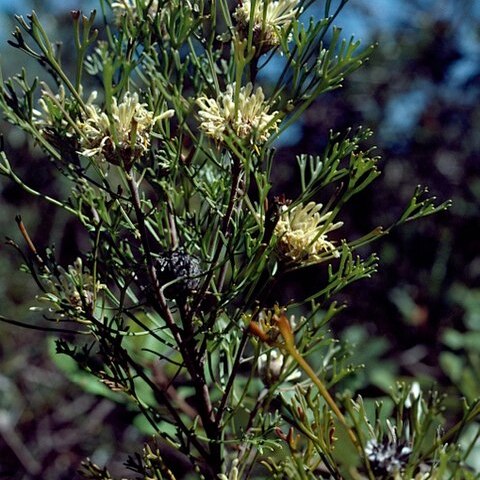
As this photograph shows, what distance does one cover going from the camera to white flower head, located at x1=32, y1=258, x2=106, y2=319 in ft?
1.63

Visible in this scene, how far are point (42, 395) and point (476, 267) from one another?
46.1 inches

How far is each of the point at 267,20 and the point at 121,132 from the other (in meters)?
0.13

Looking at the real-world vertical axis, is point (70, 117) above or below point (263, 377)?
above

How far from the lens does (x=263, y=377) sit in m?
0.58

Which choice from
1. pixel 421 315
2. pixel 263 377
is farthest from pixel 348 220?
pixel 263 377

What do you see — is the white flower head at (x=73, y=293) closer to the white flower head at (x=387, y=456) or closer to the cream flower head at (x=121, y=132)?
the cream flower head at (x=121, y=132)

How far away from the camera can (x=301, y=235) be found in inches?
19.3

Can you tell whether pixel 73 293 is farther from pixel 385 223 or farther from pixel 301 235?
pixel 385 223

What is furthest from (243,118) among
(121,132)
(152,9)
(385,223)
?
(385,223)

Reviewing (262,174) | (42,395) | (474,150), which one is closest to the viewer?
(262,174)

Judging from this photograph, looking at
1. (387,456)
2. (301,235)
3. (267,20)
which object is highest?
(267,20)

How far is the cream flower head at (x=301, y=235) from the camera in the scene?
490 millimetres

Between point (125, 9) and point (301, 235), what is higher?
point (125, 9)

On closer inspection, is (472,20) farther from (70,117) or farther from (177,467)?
(70,117)
